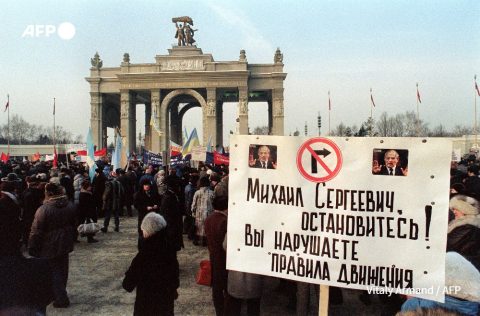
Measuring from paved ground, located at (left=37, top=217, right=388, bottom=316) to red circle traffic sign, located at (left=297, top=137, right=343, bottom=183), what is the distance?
11.2 feet

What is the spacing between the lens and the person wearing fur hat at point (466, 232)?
369cm

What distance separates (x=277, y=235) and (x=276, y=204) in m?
0.24

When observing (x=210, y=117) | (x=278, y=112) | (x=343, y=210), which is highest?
(x=278, y=112)

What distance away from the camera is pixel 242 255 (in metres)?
2.67

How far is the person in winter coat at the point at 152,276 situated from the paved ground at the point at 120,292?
4.92ft

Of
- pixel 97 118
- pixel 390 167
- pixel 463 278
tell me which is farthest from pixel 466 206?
pixel 97 118

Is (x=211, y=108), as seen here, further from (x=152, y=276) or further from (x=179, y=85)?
(x=152, y=276)

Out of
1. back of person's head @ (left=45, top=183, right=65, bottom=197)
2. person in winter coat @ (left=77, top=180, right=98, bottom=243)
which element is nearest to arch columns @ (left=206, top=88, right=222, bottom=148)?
person in winter coat @ (left=77, top=180, right=98, bottom=243)

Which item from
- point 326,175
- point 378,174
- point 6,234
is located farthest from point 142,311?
point 378,174

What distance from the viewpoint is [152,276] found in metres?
3.64

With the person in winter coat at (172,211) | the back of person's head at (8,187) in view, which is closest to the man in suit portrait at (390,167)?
the person in winter coat at (172,211)

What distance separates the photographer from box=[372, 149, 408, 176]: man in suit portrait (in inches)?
91.1

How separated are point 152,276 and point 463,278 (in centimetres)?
292

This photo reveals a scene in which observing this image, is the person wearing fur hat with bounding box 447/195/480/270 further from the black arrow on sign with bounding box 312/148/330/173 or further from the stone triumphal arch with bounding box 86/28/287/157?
the stone triumphal arch with bounding box 86/28/287/157
